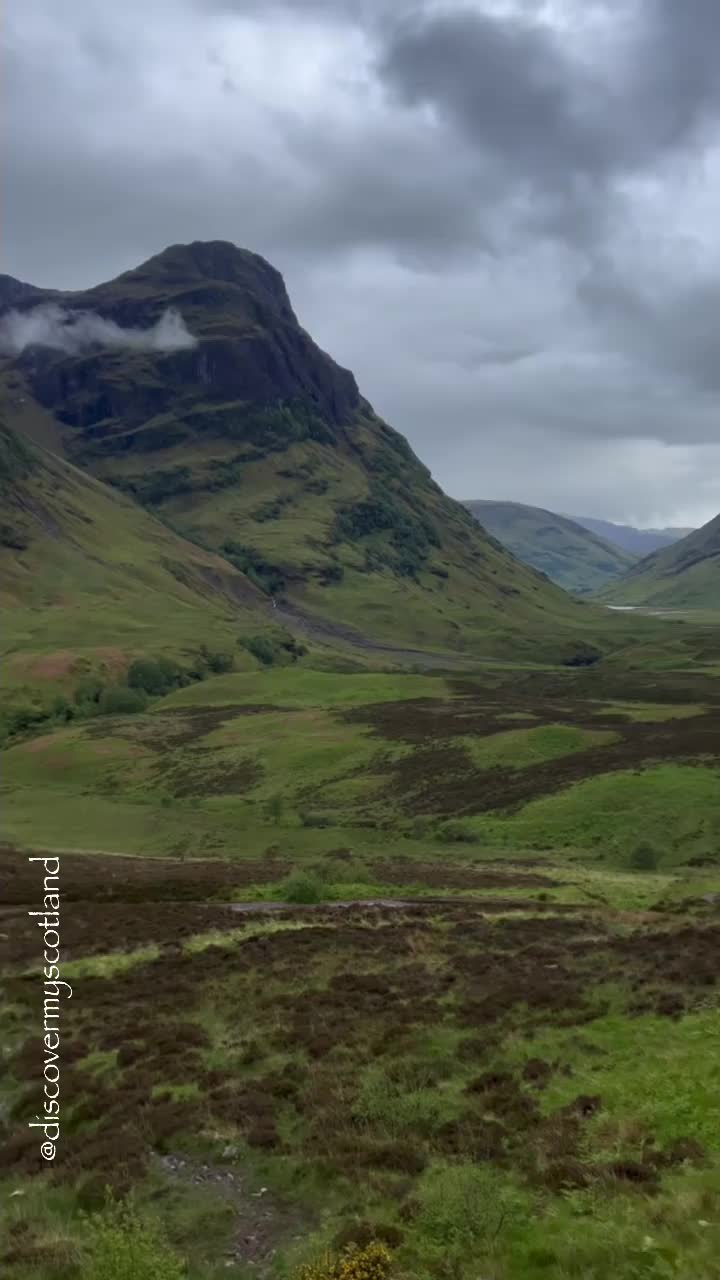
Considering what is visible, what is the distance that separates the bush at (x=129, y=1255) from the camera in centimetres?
1303

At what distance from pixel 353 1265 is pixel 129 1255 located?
354 cm

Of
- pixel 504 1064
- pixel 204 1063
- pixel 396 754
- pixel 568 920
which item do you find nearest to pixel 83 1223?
pixel 204 1063

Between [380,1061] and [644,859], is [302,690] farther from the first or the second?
[380,1061]

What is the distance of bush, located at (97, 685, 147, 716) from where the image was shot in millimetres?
169250

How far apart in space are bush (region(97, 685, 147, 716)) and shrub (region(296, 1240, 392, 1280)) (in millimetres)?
160283

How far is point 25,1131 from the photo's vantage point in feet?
66.2

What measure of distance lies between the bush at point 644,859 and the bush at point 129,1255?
6030 cm

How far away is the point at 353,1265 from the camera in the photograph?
41.1ft

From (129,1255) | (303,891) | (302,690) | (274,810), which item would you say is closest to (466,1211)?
(129,1255)

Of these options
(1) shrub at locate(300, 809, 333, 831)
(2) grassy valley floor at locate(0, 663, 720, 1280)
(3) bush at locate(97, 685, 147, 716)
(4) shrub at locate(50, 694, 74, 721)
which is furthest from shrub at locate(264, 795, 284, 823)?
(3) bush at locate(97, 685, 147, 716)

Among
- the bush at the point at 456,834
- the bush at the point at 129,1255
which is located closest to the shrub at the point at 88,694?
the bush at the point at 456,834

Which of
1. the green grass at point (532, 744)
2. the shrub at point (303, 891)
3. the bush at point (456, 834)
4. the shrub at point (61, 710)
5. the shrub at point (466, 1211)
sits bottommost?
the bush at point (456, 834)

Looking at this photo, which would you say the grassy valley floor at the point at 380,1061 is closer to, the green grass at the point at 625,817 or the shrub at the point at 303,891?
the shrub at the point at 303,891

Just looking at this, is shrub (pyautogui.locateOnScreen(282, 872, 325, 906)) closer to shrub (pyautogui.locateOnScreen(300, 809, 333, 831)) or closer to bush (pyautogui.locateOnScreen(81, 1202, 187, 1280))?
shrub (pyautogui.locateOnScreen(300, 809, 333, 831))
